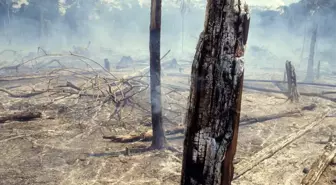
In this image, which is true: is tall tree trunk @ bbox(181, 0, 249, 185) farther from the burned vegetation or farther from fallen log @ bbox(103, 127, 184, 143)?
fallen log @ bbox(103, 127, 184, 143)

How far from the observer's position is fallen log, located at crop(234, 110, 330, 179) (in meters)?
5.66

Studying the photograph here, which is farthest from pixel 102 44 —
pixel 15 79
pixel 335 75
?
pixel 335 75

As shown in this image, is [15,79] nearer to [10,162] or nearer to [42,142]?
[42,142]

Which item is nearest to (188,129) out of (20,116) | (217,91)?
(217,91)

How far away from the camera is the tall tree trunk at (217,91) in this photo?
6.53 feet

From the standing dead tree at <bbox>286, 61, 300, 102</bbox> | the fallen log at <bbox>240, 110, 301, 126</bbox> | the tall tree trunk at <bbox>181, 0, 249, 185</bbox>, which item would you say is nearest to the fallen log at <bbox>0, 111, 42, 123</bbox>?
the fallen log at <bbox>240, 110, 301, 126</bbox>

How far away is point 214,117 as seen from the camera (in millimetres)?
2051

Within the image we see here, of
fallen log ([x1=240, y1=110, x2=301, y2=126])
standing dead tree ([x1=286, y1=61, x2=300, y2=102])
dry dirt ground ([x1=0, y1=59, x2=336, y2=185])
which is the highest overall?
standing dead tree ([x1=286, y1=61, x2=300, y2=102])

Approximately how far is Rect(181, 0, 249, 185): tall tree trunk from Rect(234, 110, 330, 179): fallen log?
358cm

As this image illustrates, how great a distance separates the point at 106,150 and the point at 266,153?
4109 millimetres

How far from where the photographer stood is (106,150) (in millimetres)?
6773

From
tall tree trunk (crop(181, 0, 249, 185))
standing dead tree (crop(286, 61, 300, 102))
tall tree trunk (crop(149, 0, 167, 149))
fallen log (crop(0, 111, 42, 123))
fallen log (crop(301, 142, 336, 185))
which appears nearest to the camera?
tall tree trunk (crop(181, 0, 249, 185))

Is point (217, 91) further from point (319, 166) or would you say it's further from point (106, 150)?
point (106, 150)

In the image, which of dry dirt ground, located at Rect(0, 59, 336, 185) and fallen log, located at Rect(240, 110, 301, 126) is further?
fallen log, located at Rect(240, 110, 301, 126)
